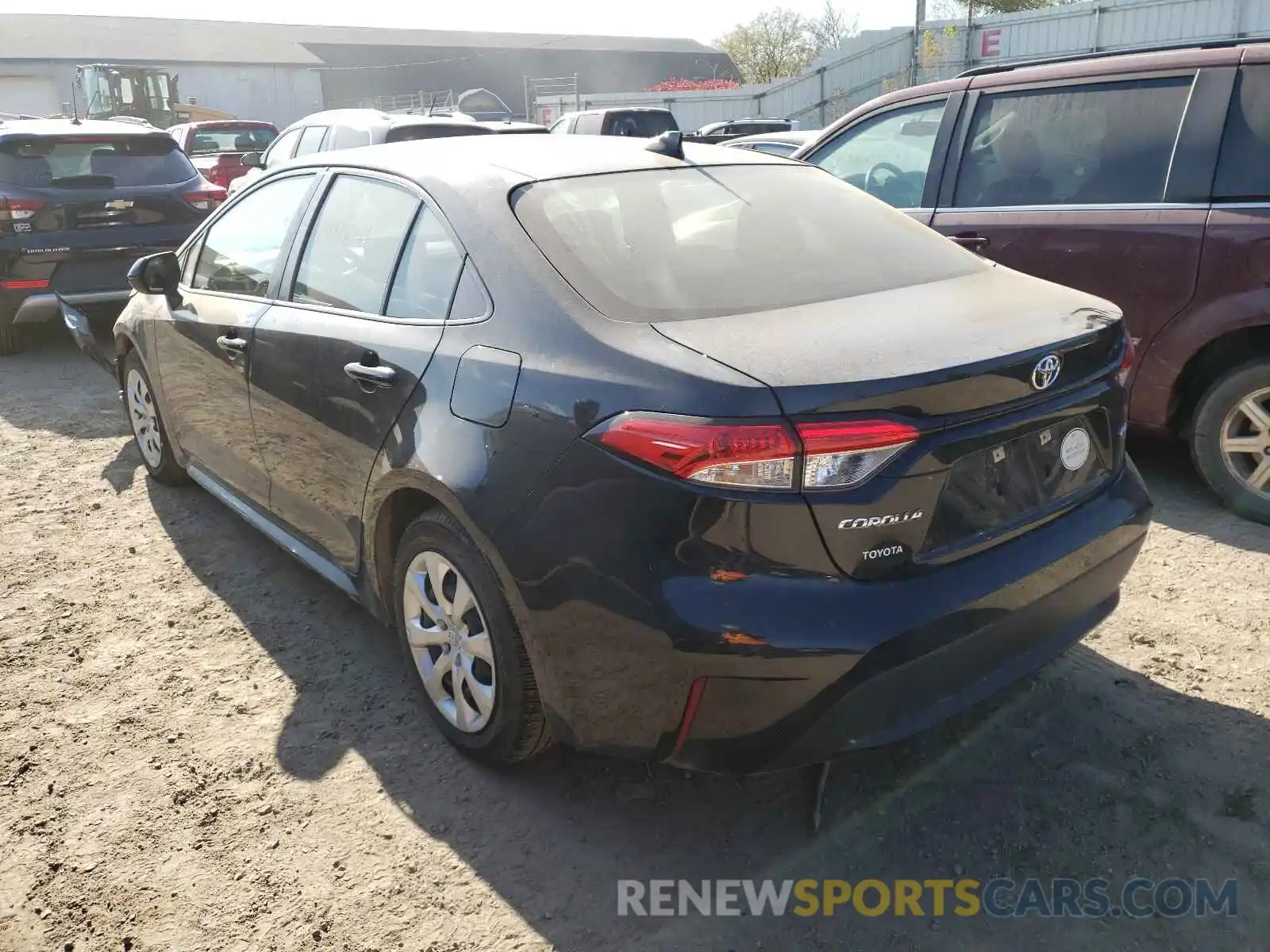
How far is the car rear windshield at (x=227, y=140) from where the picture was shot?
1756 centimetres

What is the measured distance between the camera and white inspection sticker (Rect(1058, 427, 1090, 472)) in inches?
101

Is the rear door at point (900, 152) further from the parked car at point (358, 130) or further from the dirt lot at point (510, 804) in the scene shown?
the parked car at point (358, 130)

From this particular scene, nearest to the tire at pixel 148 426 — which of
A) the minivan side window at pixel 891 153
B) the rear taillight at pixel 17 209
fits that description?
the rear taillight at pixel 17 209

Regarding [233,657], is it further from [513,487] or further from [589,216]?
[589,216]

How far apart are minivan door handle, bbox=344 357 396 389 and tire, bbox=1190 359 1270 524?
3334 millimetres

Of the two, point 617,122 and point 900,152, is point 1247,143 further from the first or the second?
point 617,122

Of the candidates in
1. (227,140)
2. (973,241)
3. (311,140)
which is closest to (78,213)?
(311,140)

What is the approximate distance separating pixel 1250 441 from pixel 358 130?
8517mm

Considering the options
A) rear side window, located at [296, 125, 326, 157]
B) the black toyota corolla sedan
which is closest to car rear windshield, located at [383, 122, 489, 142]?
rear side window, located at [296, 125, 326, 157]

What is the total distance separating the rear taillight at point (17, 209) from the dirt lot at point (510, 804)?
480 centimetres

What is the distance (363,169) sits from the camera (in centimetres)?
333

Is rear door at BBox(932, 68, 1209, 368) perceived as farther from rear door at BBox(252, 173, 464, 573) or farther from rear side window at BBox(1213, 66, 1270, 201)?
rear door at BBox(252, 173, 464, 573)

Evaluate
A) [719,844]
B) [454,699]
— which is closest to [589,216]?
[454,699]

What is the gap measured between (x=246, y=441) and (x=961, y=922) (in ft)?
9.32
